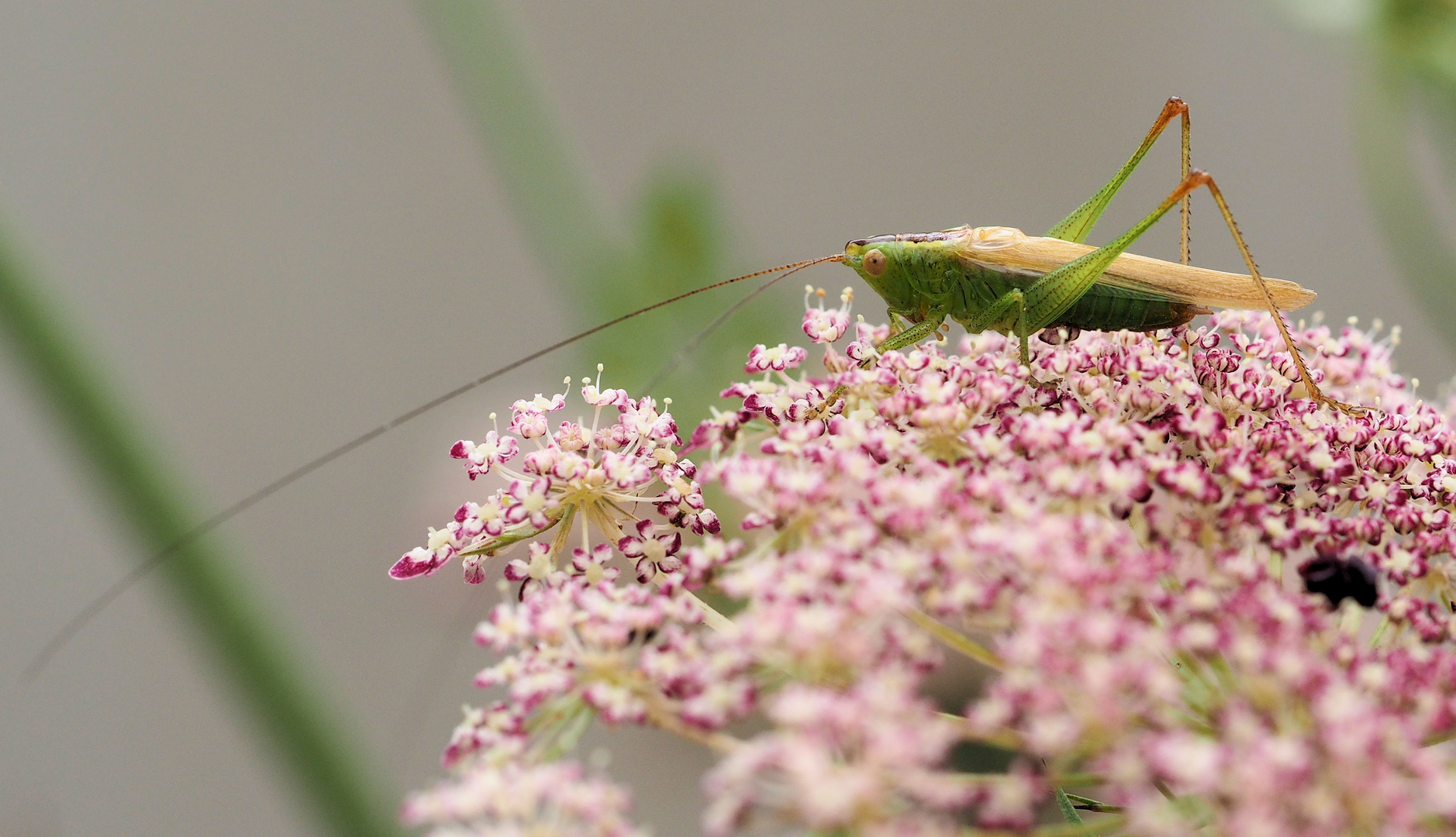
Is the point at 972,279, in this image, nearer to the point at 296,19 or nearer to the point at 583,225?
the point at 583,225

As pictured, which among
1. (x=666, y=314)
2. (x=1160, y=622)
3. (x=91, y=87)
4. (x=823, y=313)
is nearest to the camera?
(x=1160, y=622)

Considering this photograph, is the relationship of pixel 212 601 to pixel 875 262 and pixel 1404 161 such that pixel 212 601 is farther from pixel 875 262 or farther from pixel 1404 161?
pixel 1404 161

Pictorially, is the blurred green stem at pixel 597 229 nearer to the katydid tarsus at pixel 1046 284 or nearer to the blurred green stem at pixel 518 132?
the blurred green stem at pixel 518 132

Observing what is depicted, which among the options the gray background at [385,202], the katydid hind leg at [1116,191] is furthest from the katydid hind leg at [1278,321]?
the gray background at [385,202]

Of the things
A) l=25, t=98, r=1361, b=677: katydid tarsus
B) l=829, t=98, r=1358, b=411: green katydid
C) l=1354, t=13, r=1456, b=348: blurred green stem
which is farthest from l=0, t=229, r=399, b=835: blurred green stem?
l=1354, t=13, r=1456, b=348: blurred green stem

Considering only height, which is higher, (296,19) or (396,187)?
(296,19)

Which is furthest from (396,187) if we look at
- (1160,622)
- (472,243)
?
(1160,622)
